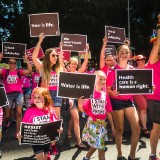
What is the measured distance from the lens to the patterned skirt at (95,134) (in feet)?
14.4

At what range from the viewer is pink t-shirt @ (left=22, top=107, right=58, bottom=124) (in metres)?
4.10

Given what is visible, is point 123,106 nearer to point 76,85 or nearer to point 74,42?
point 76,85

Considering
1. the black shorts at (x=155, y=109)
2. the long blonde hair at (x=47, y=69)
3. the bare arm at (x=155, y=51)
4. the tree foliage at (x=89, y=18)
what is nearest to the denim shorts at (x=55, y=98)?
the long blonde hair at (x=47, y=69)

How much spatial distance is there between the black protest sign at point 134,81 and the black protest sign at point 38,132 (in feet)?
3.72

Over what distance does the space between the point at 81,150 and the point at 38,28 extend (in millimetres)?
2807

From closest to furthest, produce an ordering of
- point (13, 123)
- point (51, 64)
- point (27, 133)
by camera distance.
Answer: point (27, 133), point (51, 64), point (13, 123)

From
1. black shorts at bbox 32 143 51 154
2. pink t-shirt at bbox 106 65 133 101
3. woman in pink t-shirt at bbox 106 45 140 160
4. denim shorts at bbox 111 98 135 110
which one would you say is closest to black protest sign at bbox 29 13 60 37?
woman in pink t-shirt at bbox 106 45 140 160

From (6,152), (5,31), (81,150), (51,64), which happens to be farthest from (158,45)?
(5,31)

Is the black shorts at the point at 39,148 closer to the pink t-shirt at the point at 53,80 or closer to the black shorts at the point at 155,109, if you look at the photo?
the pink t-shirt at the point at 53,80

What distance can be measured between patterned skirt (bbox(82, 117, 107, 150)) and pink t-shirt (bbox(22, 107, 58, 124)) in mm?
588

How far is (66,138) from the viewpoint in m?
6.66

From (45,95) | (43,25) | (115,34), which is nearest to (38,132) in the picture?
(45,95)

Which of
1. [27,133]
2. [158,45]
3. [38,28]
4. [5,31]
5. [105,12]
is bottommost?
[27,133]

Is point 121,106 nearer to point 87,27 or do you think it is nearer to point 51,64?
point 51,64
